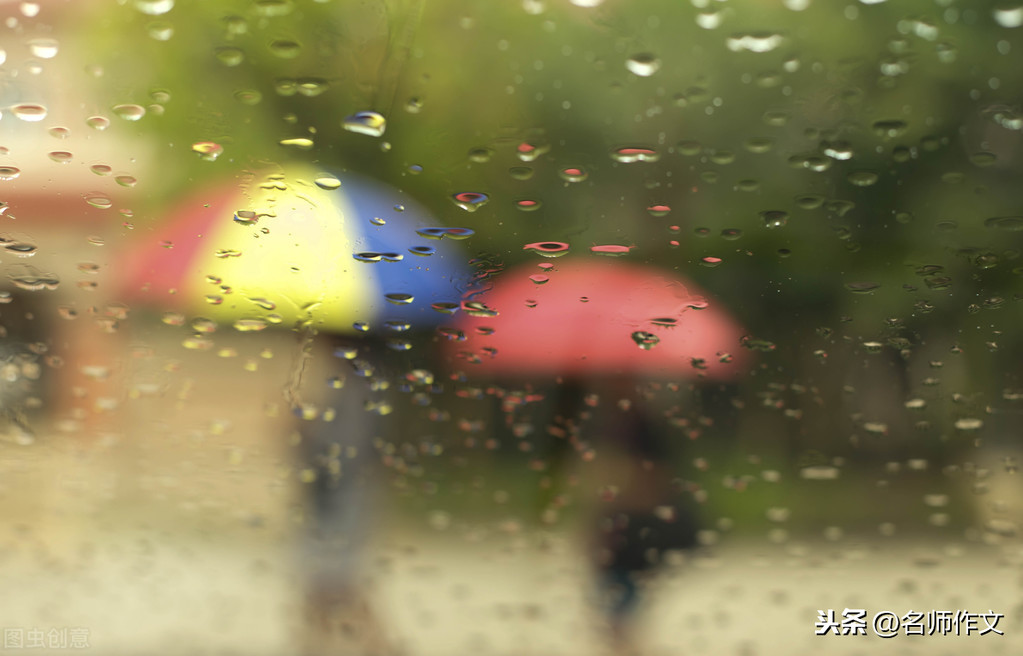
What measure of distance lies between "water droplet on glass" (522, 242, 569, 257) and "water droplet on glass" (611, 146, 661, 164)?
10cm

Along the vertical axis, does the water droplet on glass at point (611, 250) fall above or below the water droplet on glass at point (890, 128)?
below

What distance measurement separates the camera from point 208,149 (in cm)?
63

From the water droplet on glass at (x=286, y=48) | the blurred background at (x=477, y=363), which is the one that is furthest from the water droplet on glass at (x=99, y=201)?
the water droplet on glass at (x=286, y=48)

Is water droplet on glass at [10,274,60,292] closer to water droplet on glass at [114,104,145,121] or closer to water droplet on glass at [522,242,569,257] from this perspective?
water droplet on glass at [114,104,145,121]

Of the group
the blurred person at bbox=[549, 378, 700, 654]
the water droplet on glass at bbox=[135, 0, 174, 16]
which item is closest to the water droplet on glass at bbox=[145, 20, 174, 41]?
the water droplet on glass at bbox=[135, 0, 174, 16]

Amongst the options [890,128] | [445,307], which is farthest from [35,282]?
[890,128]

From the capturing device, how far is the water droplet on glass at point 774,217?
63cm

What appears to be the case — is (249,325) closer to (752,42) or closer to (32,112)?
(32,112)

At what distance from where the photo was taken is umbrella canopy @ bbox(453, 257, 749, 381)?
65cm

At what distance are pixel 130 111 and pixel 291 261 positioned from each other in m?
0.20

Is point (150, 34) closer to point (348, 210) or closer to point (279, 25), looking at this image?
point (279, 25)

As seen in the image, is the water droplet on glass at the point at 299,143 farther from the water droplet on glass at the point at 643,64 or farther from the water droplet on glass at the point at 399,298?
the water droplet on glass at the point at 643,64

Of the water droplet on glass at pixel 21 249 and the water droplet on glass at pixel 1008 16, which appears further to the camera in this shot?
the water droplet on glass at pixel 21 249

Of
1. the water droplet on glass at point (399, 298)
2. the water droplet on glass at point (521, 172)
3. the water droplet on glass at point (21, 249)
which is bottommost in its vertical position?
the water droplet on glass at point (399, 298)
